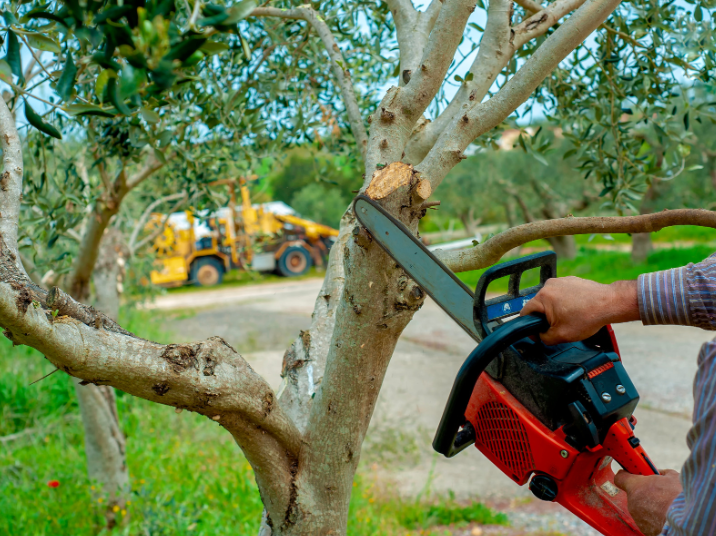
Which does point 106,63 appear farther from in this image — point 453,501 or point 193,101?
point 453,501

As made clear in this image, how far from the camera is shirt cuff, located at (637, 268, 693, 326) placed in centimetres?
108

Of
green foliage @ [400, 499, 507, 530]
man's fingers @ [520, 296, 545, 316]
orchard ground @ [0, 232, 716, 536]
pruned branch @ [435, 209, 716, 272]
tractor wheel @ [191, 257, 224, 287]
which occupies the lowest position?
green foliage @ [400, 499, 507, 530]

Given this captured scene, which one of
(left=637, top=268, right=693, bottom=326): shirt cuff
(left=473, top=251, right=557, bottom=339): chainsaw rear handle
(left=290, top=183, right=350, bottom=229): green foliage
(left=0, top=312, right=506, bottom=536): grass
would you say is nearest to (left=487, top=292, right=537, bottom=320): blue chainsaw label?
(left=473, top=251, right=557, bottom=339): chainsaw rear handle

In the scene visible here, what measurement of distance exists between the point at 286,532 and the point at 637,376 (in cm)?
616

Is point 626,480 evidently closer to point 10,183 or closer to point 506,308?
point 506,308

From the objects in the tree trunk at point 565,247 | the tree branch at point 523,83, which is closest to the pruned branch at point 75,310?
the tree branch at point 523,83

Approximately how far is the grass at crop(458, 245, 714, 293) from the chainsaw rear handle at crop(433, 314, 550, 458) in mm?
10140

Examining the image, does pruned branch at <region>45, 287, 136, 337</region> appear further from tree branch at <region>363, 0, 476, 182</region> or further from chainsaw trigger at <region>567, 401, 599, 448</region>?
chainsaw trigger at <region>567, 401, 599, 448</region>

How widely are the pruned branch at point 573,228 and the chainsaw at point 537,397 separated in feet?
0.22

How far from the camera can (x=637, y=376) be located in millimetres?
6602

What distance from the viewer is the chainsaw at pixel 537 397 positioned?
50.2 inches

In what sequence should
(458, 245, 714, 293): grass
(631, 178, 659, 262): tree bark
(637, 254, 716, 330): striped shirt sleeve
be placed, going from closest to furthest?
(637, 254, 716, 330): striped shirt sleeve, (458, 245, 714, 293): grass, (631, 178, 659, 262): tree bark

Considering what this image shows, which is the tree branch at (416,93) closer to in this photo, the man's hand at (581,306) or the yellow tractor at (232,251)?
the man's hand at (581,306)

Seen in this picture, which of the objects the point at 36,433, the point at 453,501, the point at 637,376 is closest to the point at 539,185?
the point at 637,376
